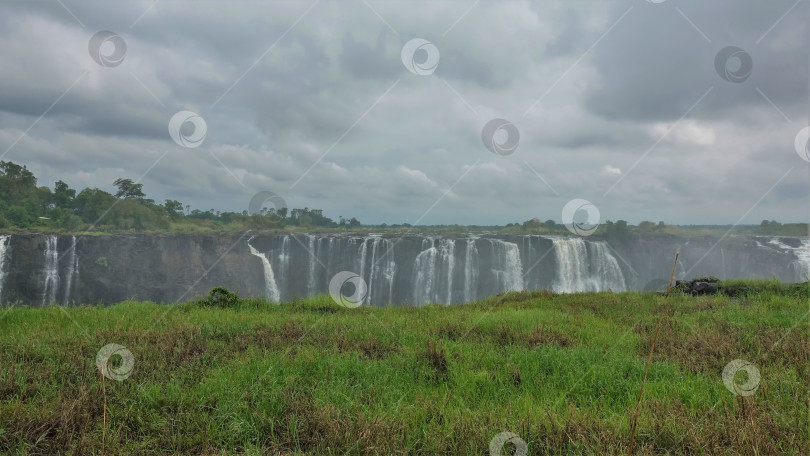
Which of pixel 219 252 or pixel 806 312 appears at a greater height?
pixel 219 252

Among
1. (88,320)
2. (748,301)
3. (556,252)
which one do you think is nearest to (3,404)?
(88,320)

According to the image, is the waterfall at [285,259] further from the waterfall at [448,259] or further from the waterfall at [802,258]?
the waterfall at [802,258]

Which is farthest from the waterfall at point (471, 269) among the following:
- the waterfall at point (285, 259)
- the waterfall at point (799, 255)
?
the waterfall at point (799, 255)

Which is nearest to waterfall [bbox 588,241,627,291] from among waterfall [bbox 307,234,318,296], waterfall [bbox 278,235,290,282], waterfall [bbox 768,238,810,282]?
waterfall [bbox 768,238,810,282]

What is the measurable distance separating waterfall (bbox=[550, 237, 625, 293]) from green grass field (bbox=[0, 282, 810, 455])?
103ft

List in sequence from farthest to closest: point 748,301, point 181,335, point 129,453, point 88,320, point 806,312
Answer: point 748,301 < point 806,312 < point 88,320 < point 181,335 < point 129,453

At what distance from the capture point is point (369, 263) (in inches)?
1713

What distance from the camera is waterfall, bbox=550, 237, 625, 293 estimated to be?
1551 inches

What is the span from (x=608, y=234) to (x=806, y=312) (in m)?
46.6

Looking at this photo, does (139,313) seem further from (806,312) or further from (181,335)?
(806,312)

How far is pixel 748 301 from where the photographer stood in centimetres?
1099

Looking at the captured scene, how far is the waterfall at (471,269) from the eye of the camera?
134 ft

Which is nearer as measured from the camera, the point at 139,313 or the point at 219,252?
the point at 139,313

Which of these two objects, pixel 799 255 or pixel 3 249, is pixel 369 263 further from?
pixel 799 255
